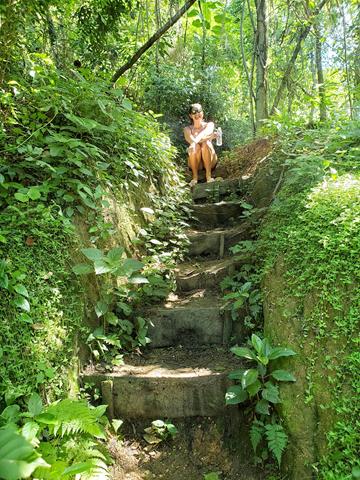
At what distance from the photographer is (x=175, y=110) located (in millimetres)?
7406

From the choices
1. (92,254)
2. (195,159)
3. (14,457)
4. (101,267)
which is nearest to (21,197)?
(92,254)

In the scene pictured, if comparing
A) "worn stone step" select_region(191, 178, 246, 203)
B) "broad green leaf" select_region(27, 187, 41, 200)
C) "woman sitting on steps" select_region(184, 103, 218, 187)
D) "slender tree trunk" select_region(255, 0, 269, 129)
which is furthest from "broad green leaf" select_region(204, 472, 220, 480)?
"slender tree trunk" select_region(255, 0, 269, 129)

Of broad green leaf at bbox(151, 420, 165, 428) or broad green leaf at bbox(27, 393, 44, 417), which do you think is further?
broad green leaf at bbox(151, 420, 165, 428)

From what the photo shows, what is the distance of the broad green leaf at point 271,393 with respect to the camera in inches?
82.0

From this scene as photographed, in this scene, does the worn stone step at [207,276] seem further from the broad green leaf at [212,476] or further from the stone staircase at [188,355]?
the broad green leaf at [212,476]

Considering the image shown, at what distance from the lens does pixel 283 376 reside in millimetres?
2129

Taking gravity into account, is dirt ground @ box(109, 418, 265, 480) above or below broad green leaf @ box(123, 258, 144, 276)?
below

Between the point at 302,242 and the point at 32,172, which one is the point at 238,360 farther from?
the point at 32,172

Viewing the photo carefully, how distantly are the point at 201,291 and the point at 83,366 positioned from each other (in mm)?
1343

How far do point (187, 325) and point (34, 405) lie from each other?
4.78ft

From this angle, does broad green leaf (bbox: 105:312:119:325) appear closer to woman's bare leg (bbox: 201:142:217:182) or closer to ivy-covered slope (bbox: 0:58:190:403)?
ivy-covered slope (bbox: 0:58:190:403)

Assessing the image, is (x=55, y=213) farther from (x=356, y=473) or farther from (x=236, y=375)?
(x=356, y=473)

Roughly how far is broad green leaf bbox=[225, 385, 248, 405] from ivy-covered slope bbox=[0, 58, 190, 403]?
3.40 feet

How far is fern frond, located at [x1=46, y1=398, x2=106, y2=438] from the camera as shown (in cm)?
175
